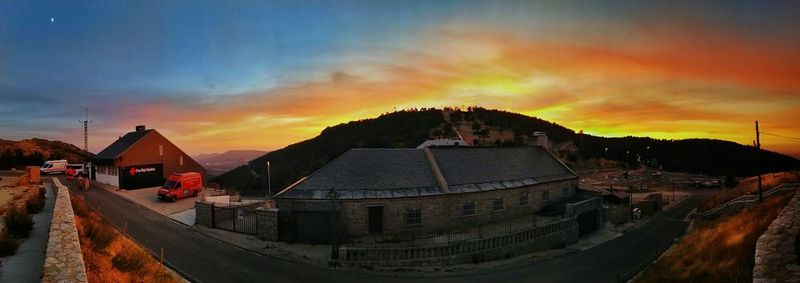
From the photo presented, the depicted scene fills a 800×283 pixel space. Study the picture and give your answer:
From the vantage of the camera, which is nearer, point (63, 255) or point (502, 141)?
point (63, 255)

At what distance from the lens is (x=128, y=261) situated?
1638 cm

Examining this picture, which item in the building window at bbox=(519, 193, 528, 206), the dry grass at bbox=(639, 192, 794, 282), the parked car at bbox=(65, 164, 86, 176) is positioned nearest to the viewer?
the dry grass at bbox=(639, 192, 794, 282)

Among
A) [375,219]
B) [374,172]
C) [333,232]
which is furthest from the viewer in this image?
[374,172]

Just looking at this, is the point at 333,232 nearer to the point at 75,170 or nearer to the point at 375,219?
the point at 375,219

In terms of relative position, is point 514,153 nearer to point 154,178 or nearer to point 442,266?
point 442,266

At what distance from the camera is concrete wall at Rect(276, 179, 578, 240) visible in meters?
27.8

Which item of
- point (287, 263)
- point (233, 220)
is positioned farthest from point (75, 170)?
point (287, 263)

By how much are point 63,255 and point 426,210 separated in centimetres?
2072

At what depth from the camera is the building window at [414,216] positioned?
28859 millimetres

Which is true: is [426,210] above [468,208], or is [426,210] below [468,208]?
above

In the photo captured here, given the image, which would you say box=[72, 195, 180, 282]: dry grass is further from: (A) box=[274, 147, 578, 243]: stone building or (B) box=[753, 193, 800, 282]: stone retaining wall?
(B) box=[753, 193, 800, 282]: stone retaining wall

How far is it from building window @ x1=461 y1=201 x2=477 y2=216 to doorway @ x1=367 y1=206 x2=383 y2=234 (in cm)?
667

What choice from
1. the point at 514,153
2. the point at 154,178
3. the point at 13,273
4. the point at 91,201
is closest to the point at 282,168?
the point at 154,178

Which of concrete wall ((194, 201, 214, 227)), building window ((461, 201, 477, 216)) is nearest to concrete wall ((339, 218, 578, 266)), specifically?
building window ((461, 201, 477, 216))
